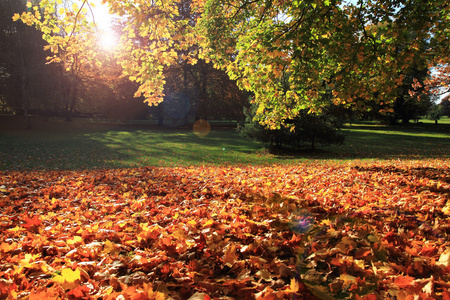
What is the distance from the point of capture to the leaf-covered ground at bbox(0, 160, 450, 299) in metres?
1.75

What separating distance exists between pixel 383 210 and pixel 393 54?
12.4ft

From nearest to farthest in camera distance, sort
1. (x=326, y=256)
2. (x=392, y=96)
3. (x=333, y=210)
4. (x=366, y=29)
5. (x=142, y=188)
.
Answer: (x=326, y=256) → (x=333, y=210) → (x=142, y=188) → (x=366, y=29) → (x=392, y=96)

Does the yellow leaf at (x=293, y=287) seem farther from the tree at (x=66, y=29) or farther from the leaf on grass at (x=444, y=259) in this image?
the tree at (x=66, y=29)

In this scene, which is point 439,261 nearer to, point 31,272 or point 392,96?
point 31,272

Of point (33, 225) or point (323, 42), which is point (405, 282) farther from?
point (323, 42)

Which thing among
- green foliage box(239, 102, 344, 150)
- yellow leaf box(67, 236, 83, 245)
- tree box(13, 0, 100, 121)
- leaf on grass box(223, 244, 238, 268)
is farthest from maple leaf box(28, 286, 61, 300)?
green foliage box(239, 102, 344, 150)

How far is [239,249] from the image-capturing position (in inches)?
90.4

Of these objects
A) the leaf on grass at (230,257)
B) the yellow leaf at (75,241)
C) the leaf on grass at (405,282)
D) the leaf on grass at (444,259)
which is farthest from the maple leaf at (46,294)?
the leaf on grass at (444,259)

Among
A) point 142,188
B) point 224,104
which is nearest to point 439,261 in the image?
point 142,188

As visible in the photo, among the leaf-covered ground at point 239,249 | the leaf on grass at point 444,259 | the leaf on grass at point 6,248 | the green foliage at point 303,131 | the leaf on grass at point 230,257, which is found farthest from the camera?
the green foliage at point 303,131

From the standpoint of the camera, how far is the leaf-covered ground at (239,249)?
1.75 metres

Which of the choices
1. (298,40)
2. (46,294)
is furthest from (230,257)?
(298,40)

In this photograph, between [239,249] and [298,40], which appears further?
[298,40]

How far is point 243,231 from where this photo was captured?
2613 mm
